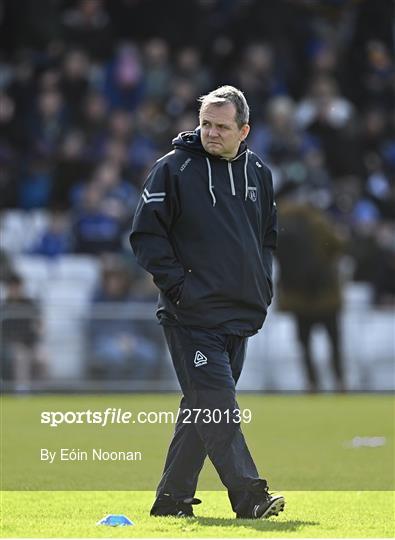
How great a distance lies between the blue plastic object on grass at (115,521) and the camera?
6.86 meters

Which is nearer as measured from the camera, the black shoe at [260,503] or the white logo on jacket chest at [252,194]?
the black shoe at [260,503]

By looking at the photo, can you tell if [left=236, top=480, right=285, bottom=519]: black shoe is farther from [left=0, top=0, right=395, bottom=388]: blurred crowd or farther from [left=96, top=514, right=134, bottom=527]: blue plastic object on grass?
[left=0, top=0, right=395, bottom=388]: blurred crowd

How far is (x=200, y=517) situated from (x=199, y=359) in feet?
2.66

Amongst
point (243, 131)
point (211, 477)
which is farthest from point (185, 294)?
point (211, 477)

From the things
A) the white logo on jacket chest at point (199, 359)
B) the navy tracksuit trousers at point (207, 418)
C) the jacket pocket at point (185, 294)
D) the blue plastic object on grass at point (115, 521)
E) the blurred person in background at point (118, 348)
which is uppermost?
the jacket pocket at point (185, 294)

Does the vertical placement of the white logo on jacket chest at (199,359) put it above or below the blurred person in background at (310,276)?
above

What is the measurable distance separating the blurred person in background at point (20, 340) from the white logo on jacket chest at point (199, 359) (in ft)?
30.5

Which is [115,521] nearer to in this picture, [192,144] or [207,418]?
[207,418]

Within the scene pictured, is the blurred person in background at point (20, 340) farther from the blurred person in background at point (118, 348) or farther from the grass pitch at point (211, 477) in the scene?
the grass pitch at point (211, 477)

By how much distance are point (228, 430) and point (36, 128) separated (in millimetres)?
13555

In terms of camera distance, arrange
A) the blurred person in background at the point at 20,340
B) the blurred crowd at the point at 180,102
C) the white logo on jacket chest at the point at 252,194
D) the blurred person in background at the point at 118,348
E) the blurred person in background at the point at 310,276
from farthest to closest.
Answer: the blurred crowd at the point at 180,102 < the blurred person in background at the point at 310,276 < the blurred person in background at the point at 118,348 < the blurred person in background at the point at 20,340 < the white logo on jacket chest at the point at 252,194

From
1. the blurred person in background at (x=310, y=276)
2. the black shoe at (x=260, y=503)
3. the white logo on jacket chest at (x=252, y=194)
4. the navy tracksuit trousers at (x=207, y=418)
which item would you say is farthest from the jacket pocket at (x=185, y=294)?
the blurred person in background at (x=310, y=276)

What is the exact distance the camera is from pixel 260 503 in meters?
7.09

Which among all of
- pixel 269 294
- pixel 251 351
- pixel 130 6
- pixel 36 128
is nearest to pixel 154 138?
pixel 36 128
